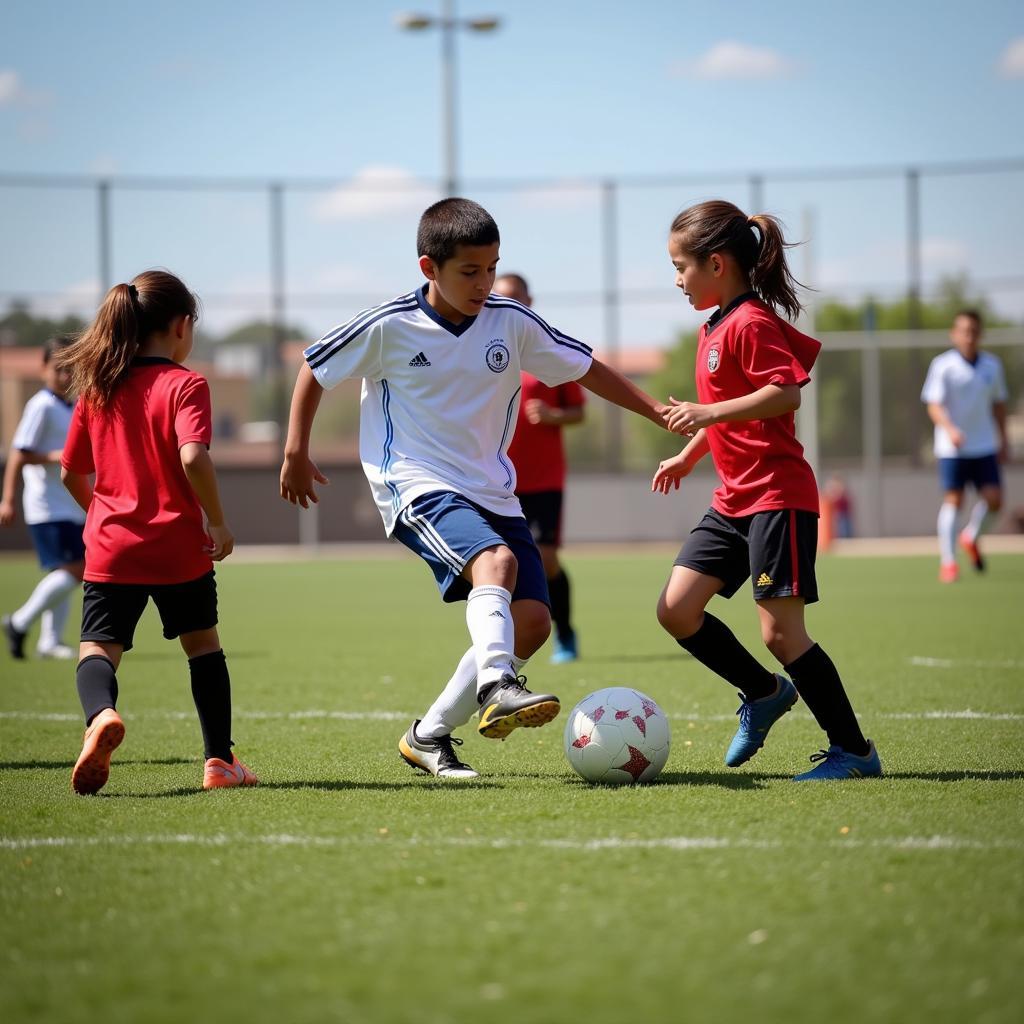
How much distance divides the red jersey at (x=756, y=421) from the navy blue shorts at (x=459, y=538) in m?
0.70

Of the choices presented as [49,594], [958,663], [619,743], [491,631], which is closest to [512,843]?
[491,631]

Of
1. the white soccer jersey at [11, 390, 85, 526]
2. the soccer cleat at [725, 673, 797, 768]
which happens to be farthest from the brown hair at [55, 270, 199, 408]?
the white soccer jersey at [11, 390, 85, 526]

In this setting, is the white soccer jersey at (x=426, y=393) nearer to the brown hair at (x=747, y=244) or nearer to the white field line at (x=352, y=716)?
the brown hair at (x=747, y=244)

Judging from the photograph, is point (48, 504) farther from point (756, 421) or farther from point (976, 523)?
point (976, 523)

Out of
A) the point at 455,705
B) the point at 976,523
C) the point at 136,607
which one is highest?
the point at 136,607

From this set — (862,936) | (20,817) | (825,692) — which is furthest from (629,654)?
(862,936)

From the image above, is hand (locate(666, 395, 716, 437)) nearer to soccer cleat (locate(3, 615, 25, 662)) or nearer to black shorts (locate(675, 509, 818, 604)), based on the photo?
black shorts (locate(675, 509, 818, 604))

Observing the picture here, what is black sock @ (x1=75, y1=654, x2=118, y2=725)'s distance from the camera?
15.1ft

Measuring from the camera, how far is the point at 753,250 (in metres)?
4.88

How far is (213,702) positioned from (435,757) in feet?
2.60

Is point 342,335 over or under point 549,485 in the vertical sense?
over

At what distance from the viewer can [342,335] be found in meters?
4.78

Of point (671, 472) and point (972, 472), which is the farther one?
point (972, 472)

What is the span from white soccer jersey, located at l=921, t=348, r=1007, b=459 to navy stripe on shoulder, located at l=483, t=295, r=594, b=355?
9.25 metres
